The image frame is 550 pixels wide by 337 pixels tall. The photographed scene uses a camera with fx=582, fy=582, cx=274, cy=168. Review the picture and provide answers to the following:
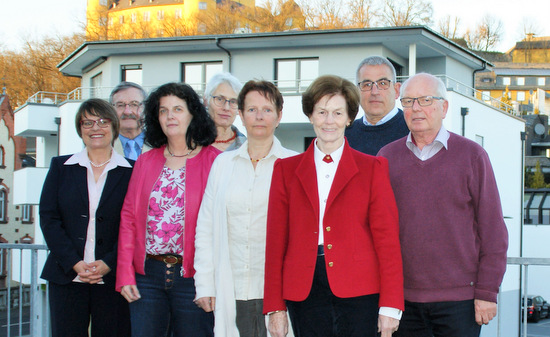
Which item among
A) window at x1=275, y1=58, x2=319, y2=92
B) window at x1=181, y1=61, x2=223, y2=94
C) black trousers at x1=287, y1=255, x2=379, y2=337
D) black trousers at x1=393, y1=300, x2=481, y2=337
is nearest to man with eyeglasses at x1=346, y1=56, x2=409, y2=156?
black trousers at x1=393, y1=300, x2=481, y2=337

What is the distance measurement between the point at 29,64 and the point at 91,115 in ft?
136

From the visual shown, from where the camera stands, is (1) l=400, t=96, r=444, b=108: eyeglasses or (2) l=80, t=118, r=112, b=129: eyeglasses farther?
(2) l=80, t=118, r=112, b=129: eyeglasses

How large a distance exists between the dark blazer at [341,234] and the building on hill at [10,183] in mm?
39408

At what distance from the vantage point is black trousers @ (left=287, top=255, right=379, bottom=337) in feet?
9.74

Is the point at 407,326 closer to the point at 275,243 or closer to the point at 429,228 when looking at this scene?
the point at 429,228

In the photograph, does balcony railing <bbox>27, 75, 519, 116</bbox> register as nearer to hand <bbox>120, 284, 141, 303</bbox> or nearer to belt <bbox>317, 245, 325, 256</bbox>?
hand <bbox>120, 284, 141, 303</bbox>

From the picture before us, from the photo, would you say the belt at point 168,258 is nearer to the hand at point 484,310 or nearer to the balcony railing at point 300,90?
the hand at point 484,310

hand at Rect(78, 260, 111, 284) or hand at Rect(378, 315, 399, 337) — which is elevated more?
hand at Rect(78, 260, 111, 284)

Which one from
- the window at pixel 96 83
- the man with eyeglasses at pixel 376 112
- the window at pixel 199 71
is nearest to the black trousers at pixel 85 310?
the man with eyeglasses at pixel 376 112

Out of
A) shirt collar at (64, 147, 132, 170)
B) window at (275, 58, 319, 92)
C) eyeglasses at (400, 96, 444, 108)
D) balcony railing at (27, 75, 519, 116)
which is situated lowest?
shirt collar at (64, 147, 132, 170)

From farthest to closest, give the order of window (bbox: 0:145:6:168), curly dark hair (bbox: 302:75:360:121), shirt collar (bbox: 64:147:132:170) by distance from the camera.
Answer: window (bbox: 0:145:6:168) → shirt collar (bbox: 64:147:132:170) → curly dark hair (bbox: 302:75:360:121)

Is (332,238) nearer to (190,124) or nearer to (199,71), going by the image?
(190,124)

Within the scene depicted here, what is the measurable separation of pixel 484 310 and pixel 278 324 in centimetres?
114

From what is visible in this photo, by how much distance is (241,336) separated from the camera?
346cm
